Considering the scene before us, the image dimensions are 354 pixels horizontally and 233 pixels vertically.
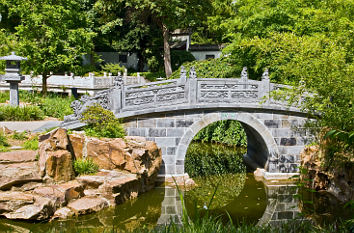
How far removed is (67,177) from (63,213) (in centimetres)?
114

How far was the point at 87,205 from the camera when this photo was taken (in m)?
10.5

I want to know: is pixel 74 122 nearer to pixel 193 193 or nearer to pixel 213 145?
pixel 193 193

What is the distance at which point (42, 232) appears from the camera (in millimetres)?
8805

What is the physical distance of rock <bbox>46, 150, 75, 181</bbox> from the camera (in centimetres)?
1047

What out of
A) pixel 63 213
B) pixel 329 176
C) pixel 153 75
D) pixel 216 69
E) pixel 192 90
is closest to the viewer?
pixel 63 213

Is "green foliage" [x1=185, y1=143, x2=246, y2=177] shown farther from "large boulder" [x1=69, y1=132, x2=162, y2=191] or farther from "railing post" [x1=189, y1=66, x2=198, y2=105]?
"large boulder" [x1=69, y1=132, x2=162, y2=191]

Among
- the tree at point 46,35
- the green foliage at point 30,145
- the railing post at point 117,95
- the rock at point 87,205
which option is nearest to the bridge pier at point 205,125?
the railing post at point 117,95

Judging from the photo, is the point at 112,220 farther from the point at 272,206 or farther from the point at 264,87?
the point at 264,87

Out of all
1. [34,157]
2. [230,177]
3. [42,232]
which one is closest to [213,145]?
[230,177]

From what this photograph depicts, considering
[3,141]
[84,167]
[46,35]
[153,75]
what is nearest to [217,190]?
[84,167]

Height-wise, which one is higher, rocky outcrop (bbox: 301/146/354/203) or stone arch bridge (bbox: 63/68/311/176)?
stone arch bridge (bbox: 63/68/311/176)

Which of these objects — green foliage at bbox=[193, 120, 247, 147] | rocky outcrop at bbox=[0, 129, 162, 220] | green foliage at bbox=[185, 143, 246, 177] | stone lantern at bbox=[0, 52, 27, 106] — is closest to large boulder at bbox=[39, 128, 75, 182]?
rocky outcrop at bbox=[0, 129, 162, 220]

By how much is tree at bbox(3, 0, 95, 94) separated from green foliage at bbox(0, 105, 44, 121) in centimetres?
518

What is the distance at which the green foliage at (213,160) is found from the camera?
16.3 meters
